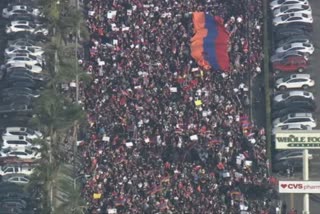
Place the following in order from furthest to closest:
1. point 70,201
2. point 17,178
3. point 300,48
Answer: point 300,48
point 17,178
point 70,201

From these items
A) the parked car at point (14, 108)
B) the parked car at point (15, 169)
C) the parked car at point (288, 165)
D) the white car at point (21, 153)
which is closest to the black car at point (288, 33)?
the parked car at point (288, 165)

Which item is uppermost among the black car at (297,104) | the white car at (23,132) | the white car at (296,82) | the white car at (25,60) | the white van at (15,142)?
the white car at (25,60)

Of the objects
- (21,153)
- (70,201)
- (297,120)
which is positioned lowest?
(70,201)

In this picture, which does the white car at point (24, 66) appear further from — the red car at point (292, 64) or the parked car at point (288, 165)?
the parked car at point (288, 165)

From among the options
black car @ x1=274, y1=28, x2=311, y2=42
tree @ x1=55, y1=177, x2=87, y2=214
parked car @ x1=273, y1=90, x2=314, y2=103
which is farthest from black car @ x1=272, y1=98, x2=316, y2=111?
tree @ x1=55, y1=177, x2=87, y2=214

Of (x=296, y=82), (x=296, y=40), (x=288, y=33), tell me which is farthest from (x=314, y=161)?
(x=288, y=33)

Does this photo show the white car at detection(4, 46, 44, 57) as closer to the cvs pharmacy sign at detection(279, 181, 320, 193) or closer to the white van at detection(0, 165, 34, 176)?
the white van at detection(0, 165, 34, 176)

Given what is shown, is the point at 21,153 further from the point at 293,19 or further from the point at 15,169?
the point at 293,19
